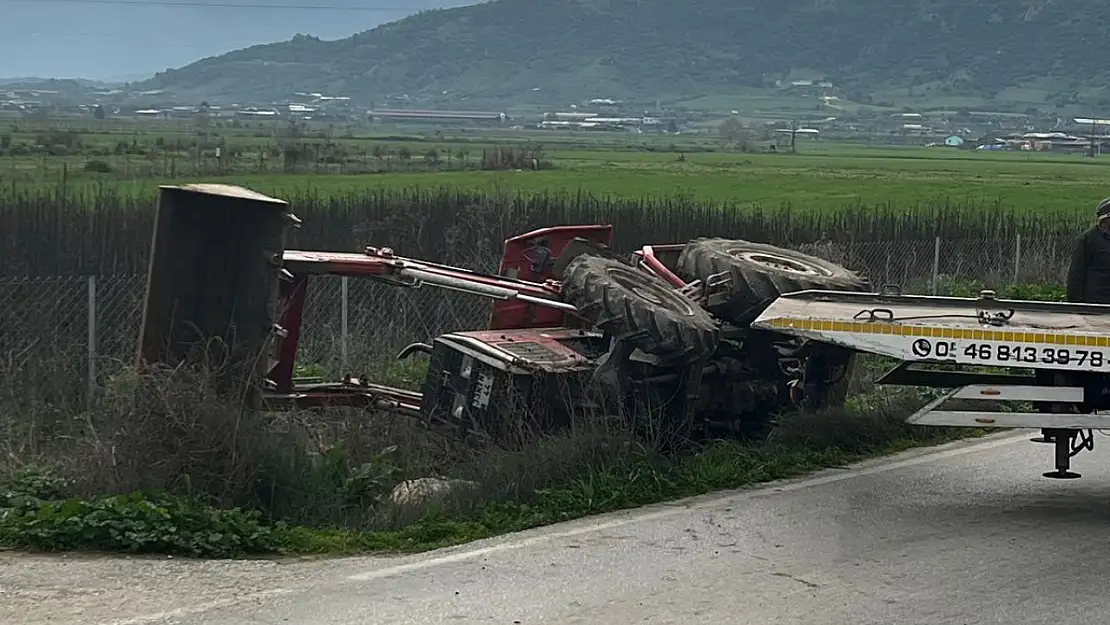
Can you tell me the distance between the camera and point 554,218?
22.1 metres

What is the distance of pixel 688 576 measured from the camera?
768cm

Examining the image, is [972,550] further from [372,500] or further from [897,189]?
[897,189]

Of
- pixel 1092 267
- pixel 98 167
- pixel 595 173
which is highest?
pixel 1092 267

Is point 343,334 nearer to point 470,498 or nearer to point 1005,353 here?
point 470,498

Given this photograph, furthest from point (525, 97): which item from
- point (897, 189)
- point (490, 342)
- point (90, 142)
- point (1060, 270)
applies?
point (490, 342)

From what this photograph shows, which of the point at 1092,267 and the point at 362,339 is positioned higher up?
the point at 1092,267

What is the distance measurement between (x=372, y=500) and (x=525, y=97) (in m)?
189

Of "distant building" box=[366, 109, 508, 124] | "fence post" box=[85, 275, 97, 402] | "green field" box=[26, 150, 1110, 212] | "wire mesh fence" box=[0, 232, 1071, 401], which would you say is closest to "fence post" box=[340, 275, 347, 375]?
"wire mesh fence" box=[0, 232, 1071, 401]

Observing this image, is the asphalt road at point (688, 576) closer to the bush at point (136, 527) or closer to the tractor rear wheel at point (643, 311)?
the bush at point (136, 527)

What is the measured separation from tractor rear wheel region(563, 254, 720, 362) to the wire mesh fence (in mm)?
3105

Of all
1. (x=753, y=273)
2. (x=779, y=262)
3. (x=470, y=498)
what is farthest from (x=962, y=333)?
(x=779, y=262)

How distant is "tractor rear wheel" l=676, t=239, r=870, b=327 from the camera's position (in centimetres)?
1134

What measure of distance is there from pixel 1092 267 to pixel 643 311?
3171mm

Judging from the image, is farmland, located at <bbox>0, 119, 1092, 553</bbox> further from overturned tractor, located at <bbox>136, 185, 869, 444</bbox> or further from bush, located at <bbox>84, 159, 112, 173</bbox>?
bush, located at <bbox>84, 159, 112, 173</bbox>
